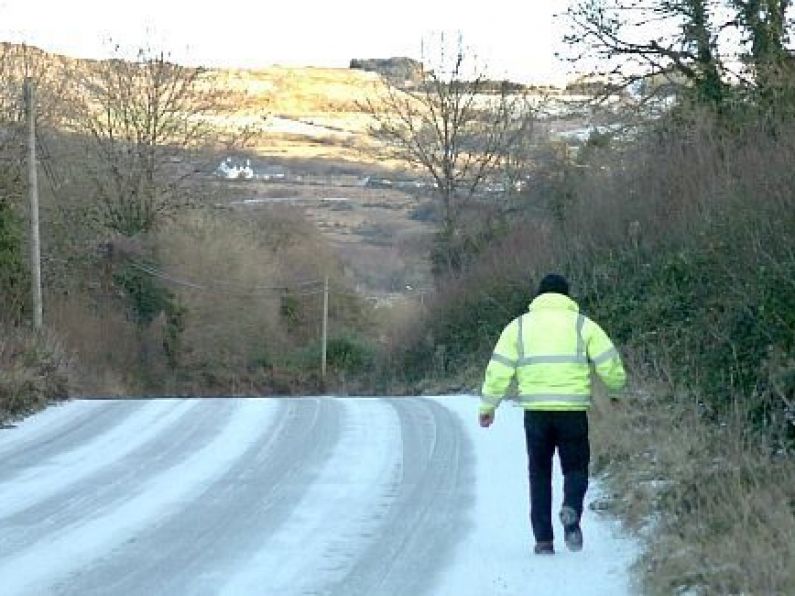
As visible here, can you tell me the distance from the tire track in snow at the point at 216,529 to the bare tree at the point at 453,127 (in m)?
39.4

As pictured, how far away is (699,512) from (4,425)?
34.5 feet

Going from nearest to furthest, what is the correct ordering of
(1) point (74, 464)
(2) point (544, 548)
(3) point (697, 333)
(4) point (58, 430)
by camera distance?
(2) point (544, 548) < (1) point (74, 464) < (3) point (697, 333) < (4) point (58, 430)

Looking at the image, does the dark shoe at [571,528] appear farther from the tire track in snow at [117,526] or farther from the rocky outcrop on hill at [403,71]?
the rocky outcrop on hill at [403,71]

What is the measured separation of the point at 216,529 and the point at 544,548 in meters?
2.53

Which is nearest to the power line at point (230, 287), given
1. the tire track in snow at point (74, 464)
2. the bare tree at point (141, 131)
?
the bare tree at point (141, 131)

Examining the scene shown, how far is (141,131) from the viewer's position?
5703 centimetres

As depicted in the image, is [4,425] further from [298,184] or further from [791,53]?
[298,184]

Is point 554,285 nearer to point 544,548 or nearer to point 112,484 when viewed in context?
point 544,548

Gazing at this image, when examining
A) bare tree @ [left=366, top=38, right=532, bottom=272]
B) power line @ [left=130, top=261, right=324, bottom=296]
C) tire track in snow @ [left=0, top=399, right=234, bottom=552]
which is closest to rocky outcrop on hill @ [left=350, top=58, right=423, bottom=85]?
bare tree @ [left=366, top=38, right=532, bottom=272]

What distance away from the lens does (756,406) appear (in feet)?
33.2

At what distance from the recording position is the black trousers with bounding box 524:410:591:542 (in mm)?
8711

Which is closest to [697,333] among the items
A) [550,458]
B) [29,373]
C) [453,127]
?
[550,458]

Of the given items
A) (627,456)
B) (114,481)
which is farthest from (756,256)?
(114,481)

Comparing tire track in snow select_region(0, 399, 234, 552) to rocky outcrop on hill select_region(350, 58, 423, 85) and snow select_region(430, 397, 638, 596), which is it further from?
rocky outcrop on hill select_region(350, 58, 423, 85)
